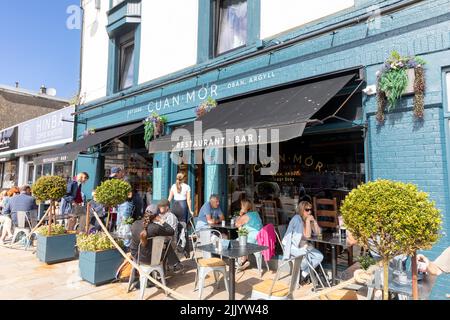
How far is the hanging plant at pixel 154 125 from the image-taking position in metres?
8.34

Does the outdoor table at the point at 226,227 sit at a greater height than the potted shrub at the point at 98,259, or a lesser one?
greater

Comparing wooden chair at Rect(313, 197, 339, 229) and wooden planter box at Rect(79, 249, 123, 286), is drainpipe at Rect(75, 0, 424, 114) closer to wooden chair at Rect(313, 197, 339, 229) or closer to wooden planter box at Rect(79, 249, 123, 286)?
wooden chair at Rect(313, 197, 339, 229)

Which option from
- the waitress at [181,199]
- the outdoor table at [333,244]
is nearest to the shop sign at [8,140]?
the waitress at [181,199]

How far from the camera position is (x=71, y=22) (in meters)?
12.4

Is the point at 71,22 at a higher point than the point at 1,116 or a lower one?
higher

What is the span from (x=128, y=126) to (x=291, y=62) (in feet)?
17.9

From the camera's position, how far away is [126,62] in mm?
10961

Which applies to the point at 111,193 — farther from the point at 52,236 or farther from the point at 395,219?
the point at 395,219

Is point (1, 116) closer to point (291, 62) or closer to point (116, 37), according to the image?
point (116, 37)

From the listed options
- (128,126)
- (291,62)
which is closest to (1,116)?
(128,126)

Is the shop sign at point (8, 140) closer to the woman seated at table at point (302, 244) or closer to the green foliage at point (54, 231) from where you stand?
the green foliage at point (54, 231)

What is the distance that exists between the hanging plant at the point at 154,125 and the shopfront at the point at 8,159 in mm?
12143

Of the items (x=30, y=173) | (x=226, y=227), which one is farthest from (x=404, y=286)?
(x=30, y=173)
